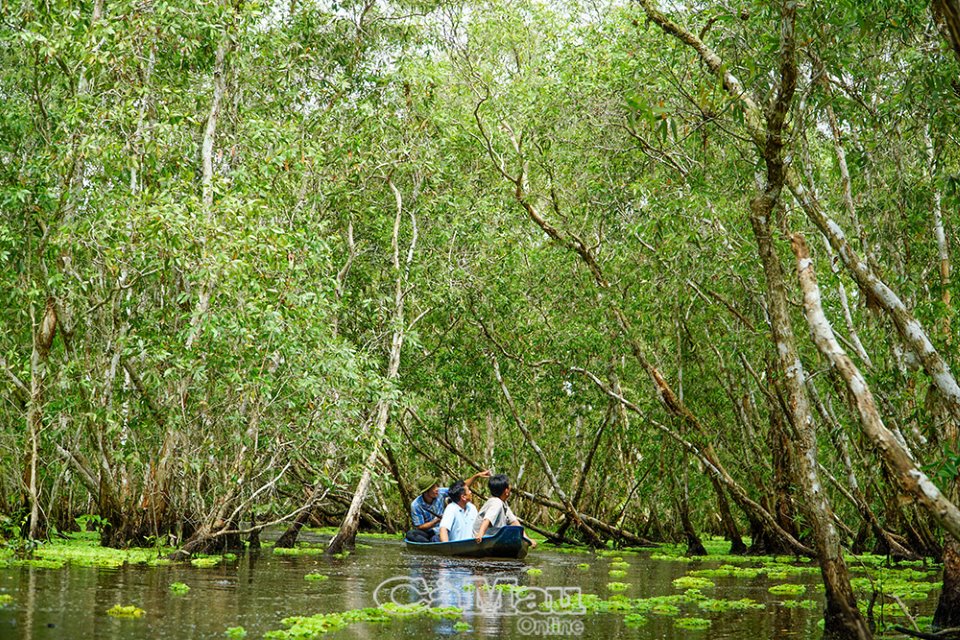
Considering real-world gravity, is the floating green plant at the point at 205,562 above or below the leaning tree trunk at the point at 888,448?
below

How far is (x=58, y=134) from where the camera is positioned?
15.0 meters

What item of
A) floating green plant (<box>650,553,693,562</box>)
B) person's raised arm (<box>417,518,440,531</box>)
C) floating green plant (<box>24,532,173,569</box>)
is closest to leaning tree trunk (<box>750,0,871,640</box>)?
floating green plant (<box>24,532,173,569</box>)

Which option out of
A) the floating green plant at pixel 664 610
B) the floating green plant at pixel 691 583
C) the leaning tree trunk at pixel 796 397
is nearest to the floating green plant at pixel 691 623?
the floating green plant at pixel 664 610

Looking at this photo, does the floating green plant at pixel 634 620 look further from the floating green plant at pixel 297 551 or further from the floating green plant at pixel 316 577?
the floating green plant at pixel 297 551

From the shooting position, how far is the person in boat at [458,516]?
1880 cm

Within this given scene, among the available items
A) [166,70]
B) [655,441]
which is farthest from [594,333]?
[166,70]

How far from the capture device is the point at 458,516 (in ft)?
62.3

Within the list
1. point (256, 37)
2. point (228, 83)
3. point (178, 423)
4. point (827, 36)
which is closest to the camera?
point (827, 36)

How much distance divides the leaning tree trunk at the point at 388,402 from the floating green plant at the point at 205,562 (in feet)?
10.1

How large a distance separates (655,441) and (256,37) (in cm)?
1080

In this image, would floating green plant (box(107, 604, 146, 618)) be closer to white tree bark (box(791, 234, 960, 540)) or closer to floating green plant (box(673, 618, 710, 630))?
floating green plant (box(673, 618, 710, 630))

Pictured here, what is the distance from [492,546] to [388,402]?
286 centimetres

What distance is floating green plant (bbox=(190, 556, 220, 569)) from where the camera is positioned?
14.1 m

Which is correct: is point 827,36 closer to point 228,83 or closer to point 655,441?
point 228,83
